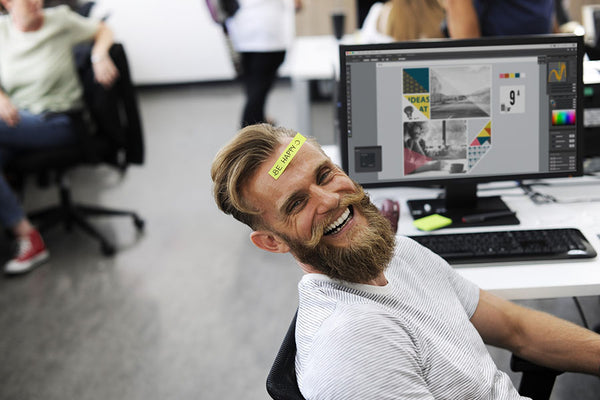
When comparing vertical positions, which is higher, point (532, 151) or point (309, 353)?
point (532, 151)

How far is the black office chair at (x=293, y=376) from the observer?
0.88 m

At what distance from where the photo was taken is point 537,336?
4.03ft

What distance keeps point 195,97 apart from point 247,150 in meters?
4.93

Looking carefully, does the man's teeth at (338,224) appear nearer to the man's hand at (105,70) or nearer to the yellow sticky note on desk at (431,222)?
the yellow sticky note on desk at (431,222)

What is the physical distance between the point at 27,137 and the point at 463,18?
1.96 metres

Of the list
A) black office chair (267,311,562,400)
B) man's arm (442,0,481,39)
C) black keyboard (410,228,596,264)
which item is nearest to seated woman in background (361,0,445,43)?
man's arm (442,0,481,39)

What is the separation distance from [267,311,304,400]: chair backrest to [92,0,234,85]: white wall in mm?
5158

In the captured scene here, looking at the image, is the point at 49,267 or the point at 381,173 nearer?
the point at 381,173

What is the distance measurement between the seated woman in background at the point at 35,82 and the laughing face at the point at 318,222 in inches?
79.5

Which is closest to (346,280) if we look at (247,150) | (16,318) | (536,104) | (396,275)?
(396,275)

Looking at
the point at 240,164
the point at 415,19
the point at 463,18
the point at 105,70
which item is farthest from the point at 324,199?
the point at 105,70

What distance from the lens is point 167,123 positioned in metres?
5.04

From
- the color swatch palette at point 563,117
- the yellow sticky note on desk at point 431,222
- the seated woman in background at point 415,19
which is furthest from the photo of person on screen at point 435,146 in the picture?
the seated woman in background at point 415,19

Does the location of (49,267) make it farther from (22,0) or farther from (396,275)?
(396,275)
